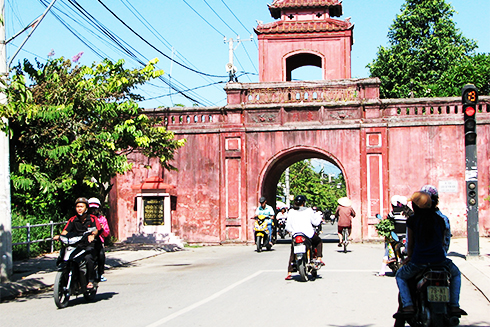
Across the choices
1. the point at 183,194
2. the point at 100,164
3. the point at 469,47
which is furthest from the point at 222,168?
the point at 469,47

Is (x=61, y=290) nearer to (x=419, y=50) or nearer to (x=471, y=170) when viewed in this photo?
(x=471, y=170)

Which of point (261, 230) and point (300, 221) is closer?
point (300, 221)

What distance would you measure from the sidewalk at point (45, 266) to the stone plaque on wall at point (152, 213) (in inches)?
50.1

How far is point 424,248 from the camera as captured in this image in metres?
6.47

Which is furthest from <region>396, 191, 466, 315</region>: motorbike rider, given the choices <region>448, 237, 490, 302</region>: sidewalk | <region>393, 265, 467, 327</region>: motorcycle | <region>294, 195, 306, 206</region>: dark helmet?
<region>294, 195, 306, 206</region>: dark helmet

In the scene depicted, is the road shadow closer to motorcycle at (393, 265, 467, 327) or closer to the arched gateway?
motorcycle at (393, 265, 467, 327)

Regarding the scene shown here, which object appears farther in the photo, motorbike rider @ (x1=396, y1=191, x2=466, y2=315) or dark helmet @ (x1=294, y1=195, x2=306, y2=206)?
dark helmet @ (x1=294, y1=195, x2=306, y2=206)

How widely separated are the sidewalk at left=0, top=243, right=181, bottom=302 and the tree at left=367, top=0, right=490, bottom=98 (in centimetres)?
2130

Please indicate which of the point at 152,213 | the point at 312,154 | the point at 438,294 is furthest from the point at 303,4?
the point at 438,294

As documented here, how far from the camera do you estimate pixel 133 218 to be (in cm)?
2492

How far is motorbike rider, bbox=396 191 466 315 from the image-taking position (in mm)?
6363

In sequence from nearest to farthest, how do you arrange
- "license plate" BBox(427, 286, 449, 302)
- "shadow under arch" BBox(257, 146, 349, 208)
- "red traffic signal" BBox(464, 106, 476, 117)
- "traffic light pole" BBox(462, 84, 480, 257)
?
"license plate" BBox(427, 286, 449, 302), "red traffic signal" BBox(464, 106, 476, 117), "traffic light pole" BBox(462, 84, 480, 257), "shadow under arch" BBox(257, 146, 349, 208)

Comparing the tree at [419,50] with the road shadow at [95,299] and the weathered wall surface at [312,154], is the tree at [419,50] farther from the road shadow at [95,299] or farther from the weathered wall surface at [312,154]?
the road shadow at [95,299]

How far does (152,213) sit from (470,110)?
1315cm
